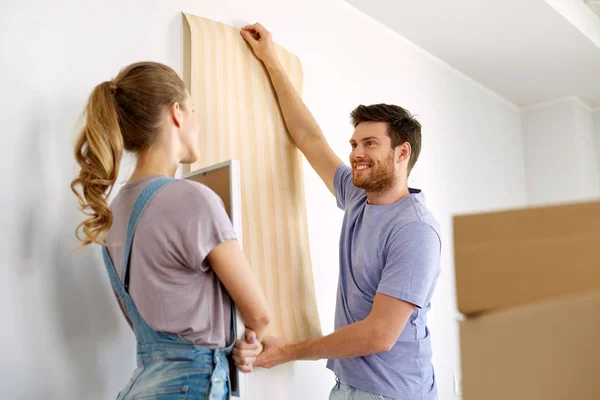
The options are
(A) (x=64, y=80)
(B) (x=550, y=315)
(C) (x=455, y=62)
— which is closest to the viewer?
(B) (x=550, y=315)

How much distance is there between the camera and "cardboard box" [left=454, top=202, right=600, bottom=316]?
0.32m

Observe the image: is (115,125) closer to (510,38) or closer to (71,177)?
(71,177)

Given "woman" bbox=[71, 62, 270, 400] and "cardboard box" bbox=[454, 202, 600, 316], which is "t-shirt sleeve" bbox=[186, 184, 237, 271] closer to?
"woman" bbox=[71, 62, 270, 400]

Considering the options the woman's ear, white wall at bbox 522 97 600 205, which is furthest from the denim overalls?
white wall at bbox 522 97 600 205

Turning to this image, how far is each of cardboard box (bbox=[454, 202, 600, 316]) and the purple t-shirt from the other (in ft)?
4.51

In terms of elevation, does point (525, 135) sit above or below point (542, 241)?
above

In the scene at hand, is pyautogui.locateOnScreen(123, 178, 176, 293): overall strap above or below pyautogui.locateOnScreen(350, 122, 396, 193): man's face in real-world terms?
below

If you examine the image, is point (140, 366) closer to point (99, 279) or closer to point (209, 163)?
point (99, 279)

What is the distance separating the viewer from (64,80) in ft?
5.21

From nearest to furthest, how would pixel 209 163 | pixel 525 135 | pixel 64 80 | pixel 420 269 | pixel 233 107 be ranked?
pixel 64 80
pixel 420 269
pixel 209 163
pixel 233 107
pixel 525 135

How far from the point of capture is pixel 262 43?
2.14 meters

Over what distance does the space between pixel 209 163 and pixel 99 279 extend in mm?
512

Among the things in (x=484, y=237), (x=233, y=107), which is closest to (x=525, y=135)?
(x=233, y=107)

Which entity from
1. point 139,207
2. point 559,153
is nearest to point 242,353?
point 139,207
